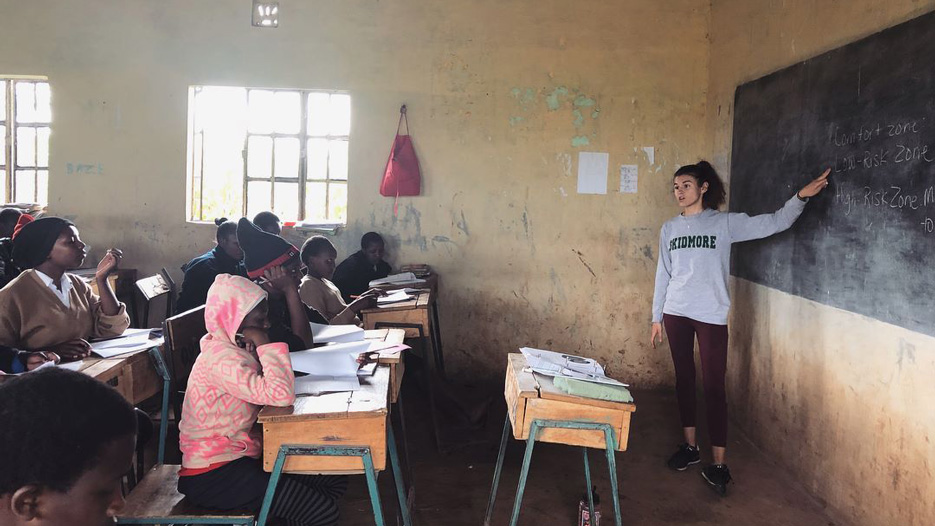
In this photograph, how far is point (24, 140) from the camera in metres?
4.77

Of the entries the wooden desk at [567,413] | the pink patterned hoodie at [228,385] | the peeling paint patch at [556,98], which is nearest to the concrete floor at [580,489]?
the wooden desk at [567,413]

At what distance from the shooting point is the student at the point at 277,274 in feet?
7.61

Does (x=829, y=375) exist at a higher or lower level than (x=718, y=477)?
higher

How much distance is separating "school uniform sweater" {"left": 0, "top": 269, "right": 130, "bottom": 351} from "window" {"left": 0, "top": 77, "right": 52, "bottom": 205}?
278 cm

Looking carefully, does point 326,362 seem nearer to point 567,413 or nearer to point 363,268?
point 567,413

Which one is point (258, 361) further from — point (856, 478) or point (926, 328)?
point (856, 478)

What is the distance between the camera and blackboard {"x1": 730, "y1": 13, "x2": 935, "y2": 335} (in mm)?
2277

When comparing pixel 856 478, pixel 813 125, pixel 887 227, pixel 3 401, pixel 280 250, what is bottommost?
pixel 856 478

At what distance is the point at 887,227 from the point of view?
8.03ft

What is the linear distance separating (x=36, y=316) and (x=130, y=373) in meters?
0.51

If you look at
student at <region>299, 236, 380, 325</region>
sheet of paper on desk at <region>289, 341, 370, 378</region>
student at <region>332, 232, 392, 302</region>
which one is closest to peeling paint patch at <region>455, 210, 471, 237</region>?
student at <region>332, 232, 392, 302</region>

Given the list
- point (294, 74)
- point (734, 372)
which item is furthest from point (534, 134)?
point (734, 372)

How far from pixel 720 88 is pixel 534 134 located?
1294mm

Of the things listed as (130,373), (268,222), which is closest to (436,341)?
(268,222)
